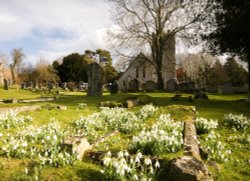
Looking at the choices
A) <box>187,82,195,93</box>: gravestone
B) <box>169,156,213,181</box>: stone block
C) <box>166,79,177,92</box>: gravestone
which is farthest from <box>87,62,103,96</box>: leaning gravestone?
<box>169,156,213,181</box>: stone block

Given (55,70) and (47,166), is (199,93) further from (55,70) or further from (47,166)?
(55,70)

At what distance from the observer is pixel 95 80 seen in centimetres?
3033

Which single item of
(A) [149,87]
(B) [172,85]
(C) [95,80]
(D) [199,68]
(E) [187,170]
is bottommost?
(E) [187,170]

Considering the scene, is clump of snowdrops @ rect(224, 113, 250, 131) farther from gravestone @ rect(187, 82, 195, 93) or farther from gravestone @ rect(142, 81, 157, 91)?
gravestone @ rect(142, 81, 157, 91)

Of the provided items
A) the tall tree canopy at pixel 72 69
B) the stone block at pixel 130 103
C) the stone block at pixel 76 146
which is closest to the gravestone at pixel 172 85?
the stone block at pixel 130 103

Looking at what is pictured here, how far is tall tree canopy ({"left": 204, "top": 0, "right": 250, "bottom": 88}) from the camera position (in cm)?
2420

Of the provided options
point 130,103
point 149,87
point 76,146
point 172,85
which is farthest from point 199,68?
point 76,146

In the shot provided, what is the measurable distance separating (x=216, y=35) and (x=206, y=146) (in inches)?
843

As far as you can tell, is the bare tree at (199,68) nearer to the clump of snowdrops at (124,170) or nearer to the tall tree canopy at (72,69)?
the tall tree canopy at (72,69)

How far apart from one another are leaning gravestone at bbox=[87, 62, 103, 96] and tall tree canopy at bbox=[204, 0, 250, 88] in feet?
34.2

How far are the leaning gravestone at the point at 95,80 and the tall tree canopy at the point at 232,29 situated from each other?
10409 millimetres

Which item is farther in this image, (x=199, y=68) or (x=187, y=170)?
(x=199, y=68)

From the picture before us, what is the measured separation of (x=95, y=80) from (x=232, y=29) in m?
12.8

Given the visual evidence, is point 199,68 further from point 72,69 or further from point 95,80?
point 95,80
